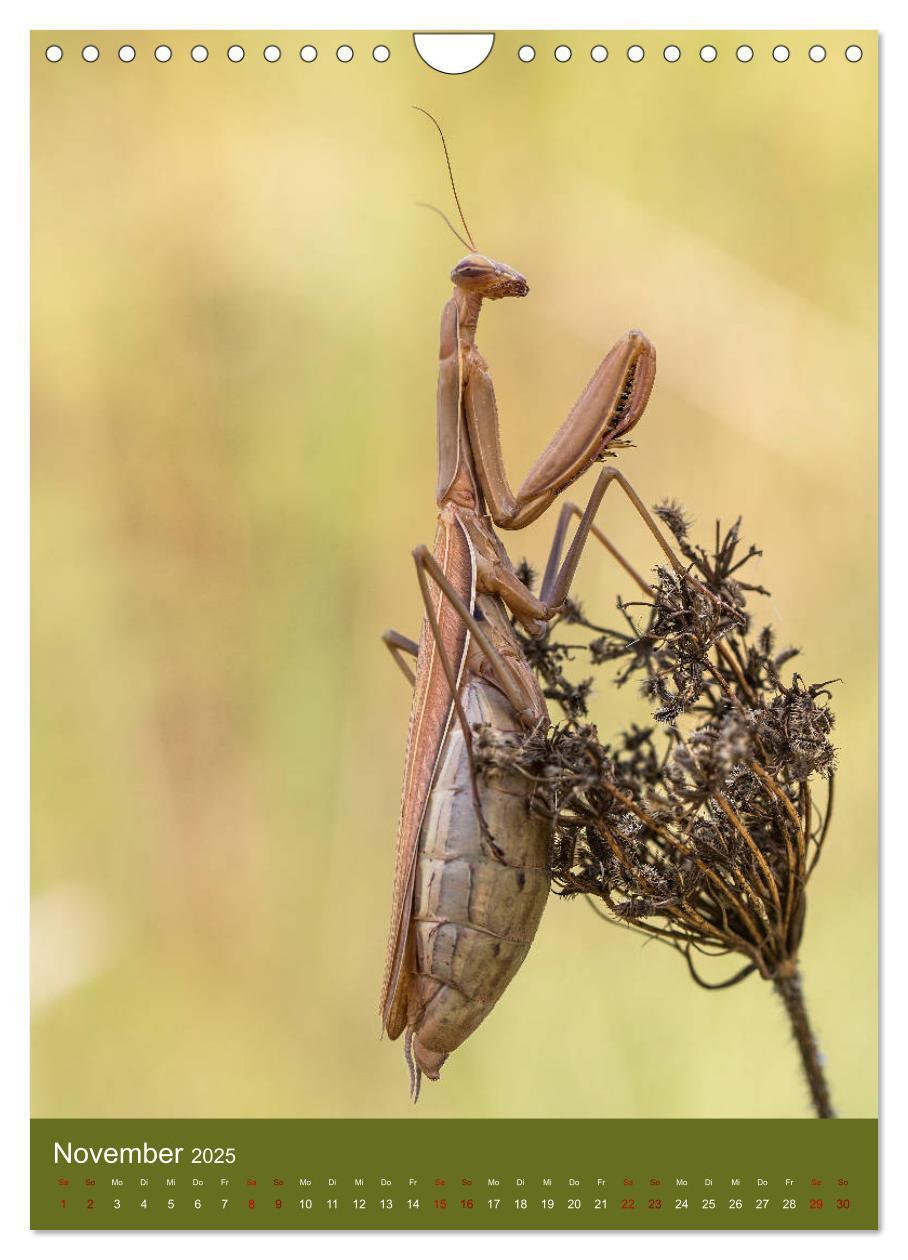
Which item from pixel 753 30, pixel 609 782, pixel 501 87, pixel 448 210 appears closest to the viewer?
pixel 609 782

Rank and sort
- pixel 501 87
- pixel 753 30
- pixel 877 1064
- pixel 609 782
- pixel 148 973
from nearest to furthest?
pixel 609 782 < pixel 877 1064 < pixel 753 30 < pixel 501 87 < pixel 148 973

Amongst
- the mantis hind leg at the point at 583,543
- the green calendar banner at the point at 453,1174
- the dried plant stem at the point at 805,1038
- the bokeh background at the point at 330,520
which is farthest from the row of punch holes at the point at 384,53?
the green calendar banner at the point at 453,1174

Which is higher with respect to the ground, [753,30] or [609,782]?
[753,30]

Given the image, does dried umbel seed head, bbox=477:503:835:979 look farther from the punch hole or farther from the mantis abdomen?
the punch hole

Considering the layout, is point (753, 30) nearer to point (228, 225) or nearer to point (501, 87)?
point (501, 87)

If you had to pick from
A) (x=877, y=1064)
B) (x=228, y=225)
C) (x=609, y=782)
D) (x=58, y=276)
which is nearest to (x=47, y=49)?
(x=58, y=276)

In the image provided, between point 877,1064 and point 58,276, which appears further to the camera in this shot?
point 58,276

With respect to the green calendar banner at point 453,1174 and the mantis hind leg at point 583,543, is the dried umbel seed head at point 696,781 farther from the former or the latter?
the green calendar banner at point 453,1174
